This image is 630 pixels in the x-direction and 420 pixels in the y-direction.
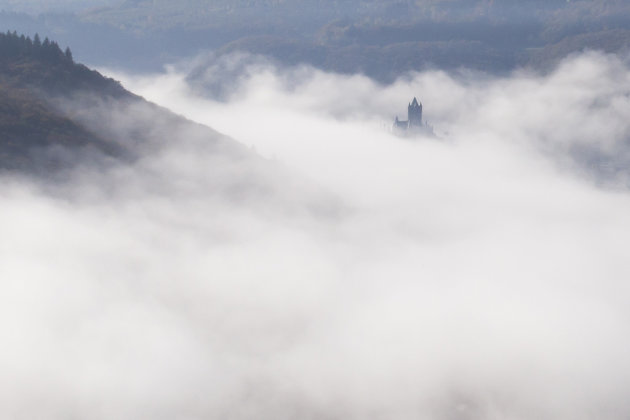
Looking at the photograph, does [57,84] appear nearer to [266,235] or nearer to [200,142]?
[200,142]

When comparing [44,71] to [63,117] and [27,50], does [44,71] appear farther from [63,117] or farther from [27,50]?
[63,117]

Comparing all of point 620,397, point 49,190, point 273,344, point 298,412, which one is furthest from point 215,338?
point 620,397

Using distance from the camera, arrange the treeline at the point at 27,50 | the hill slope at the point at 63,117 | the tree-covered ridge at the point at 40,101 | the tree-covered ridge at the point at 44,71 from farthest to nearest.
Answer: the treeline at the point at 27,50 < the tree-covered ridge at the point at 44,71 < the hill slope at the point at 63,117 < the tree-covered ridge at the point at 40,101

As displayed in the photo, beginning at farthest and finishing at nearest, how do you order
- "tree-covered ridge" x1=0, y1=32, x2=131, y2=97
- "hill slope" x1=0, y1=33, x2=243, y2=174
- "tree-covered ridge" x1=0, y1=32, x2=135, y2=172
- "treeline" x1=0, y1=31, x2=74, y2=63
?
"treeline" x1=0, y1=31, x2=74, y2=63 → "tree-covered ridge" x1=0, y1=32, x2=131, y2=97 → "hill slope" x1=0, y1=33, x2=243, y2=174 → "tree-covered ridge" x1=0, y1=32, x2=135, y2=172

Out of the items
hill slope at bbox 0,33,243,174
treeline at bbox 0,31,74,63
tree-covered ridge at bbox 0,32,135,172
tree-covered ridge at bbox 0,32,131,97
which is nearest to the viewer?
tree-covered ridge at bbox 0,32,135,172

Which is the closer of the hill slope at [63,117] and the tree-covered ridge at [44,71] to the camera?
the hill slope at [63,117]

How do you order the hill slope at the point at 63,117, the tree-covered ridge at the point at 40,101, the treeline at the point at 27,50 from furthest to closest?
the treeline at the point at 27,50, the hill slope at the point at 63,117, the tree-covered ridge at the point at 40,101

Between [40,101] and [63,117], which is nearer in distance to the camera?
[63,117]

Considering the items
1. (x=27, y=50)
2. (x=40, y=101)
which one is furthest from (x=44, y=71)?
(x=40, y=101)

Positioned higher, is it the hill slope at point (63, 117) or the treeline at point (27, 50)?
the treeline at point (27, 50)

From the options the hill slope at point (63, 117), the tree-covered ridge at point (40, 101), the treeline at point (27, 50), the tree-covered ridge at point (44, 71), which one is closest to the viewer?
the tree-covered ridge at point (40, 101)

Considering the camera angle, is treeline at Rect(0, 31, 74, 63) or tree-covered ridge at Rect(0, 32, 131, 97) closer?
tree-covered ridge at Rect(0, 32, 131, 97)
